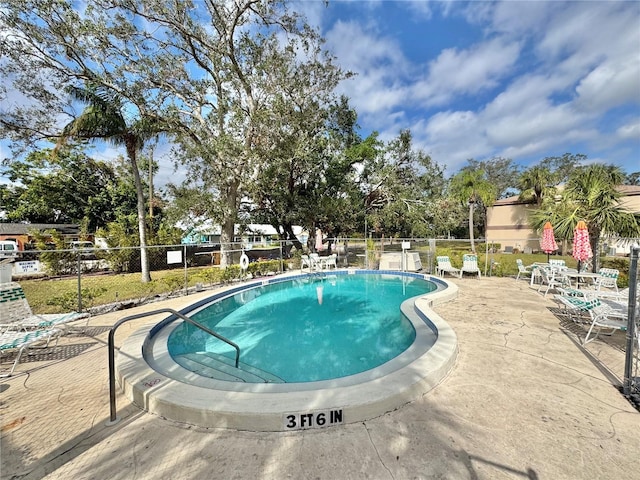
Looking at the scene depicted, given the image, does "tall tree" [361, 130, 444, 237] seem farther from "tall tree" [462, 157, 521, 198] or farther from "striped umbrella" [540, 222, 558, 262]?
"tall tree" [462, 157, 521, 198]

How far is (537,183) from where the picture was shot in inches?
930

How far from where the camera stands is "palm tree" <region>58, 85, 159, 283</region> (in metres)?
10.2

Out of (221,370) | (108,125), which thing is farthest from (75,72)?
(221,370)

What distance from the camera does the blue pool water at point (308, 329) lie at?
4.91 meters

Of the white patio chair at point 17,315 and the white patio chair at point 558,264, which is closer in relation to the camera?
the white patio chair at point 17,315

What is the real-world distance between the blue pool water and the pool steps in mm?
321

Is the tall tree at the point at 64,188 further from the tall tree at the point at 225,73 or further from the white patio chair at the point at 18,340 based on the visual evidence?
the white patio chair at the point at 18,340

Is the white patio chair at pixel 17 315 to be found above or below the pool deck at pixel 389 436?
above

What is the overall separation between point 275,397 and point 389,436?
1124 mm

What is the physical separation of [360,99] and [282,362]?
18.5m

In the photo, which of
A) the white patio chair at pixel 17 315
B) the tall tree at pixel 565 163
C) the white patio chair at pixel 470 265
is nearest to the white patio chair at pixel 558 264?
the white patio chair at pixel 470 265

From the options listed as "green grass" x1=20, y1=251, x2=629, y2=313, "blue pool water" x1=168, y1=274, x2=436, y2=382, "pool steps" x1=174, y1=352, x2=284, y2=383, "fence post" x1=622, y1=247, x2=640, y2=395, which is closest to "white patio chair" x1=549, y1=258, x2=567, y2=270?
"green grass" x1=20, y1=251, x2=629, y2=313

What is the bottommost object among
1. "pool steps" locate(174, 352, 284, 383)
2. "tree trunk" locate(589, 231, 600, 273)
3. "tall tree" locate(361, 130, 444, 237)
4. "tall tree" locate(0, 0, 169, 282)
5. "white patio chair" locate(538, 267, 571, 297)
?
"pool steps" locate(174, 352, 284, 383)

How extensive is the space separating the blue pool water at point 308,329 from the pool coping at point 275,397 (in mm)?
1422
